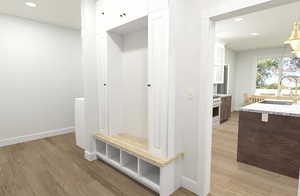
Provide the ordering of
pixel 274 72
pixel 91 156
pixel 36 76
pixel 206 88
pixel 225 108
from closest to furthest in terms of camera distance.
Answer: pixel 206 88 → pixel 91 156 → pixel 36 76 → pixel 225 108 → pixel 274 72

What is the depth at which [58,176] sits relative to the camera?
88.3 inches

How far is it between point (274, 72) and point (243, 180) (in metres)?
5.94

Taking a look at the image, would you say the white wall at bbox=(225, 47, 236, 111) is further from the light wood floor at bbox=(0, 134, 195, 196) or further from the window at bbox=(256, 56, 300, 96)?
the light wood floor at bbox=(0, 134, 195, 196)

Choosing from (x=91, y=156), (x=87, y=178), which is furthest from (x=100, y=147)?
(x=87, y=178)

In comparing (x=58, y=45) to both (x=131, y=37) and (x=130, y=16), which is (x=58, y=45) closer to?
(x=131, y=37)

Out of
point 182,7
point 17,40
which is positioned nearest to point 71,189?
point 182,7

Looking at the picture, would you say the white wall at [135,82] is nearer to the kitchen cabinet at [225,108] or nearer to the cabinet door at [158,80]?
the cabinet door at [158,80]

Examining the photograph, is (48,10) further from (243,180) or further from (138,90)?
(243,180)

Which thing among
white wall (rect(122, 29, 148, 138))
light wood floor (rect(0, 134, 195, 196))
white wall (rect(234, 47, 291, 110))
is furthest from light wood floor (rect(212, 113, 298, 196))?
white wall (rect(234, 47, 291, 110))

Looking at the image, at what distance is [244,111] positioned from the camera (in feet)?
8.32

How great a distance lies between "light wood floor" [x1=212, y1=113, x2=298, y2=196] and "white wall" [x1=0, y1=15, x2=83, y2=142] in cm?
363

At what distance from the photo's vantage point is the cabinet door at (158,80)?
1.72 metres

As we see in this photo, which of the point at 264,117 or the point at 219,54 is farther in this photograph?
the point at 219,54

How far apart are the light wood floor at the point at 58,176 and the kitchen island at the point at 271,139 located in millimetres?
1340
